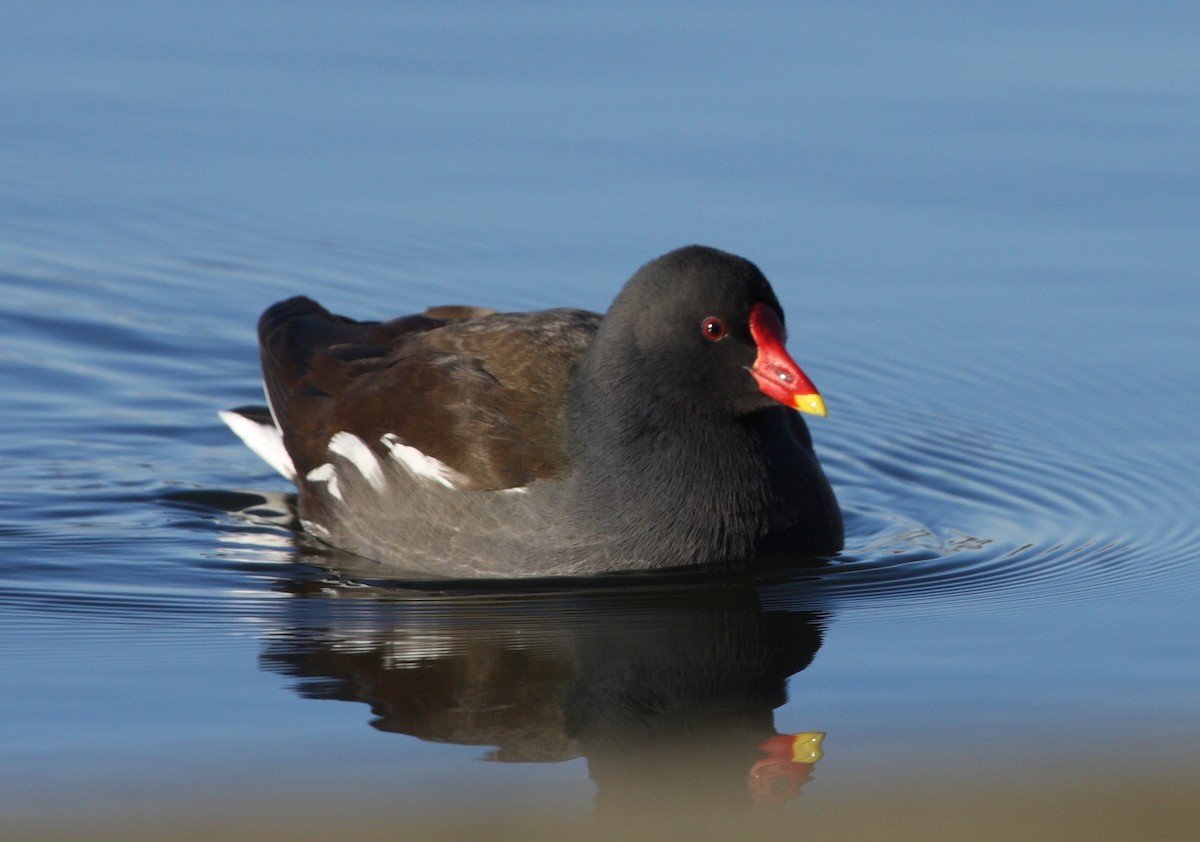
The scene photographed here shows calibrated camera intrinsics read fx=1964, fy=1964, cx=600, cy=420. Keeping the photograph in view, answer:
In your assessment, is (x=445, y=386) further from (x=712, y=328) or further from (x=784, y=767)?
(x=784, y=767)

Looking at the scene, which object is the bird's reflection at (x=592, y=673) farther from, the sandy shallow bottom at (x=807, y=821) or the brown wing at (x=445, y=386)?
the brown wing at (x=445, y=386)

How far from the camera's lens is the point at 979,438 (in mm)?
9664

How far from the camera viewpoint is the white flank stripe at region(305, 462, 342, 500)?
8.63 m

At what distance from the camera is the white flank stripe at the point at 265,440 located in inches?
361

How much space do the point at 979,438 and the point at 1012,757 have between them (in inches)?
164

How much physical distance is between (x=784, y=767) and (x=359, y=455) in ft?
11.0

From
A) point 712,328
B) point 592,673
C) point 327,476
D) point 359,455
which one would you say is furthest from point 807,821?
point 327,476

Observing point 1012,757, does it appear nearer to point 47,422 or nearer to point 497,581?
point 497,581

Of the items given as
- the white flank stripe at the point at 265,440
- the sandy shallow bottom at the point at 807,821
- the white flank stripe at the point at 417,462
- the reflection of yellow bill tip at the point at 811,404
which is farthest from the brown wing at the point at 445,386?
the sandy shallow bottom at the point at 807,821

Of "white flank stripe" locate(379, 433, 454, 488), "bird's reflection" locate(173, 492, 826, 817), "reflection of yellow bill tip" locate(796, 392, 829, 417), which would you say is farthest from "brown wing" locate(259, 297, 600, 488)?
"reflection of yellow bill tip" locate(796, 392, 829, 417)

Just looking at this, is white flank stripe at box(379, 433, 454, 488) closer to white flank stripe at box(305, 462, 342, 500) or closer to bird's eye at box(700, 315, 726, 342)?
white flank stripe at box(305, 462, 342, 500)

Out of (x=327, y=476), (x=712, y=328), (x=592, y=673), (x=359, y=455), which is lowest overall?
(x=592, y=673)

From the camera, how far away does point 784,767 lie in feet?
18.6

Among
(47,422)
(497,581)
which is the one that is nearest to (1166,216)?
(497,581)
